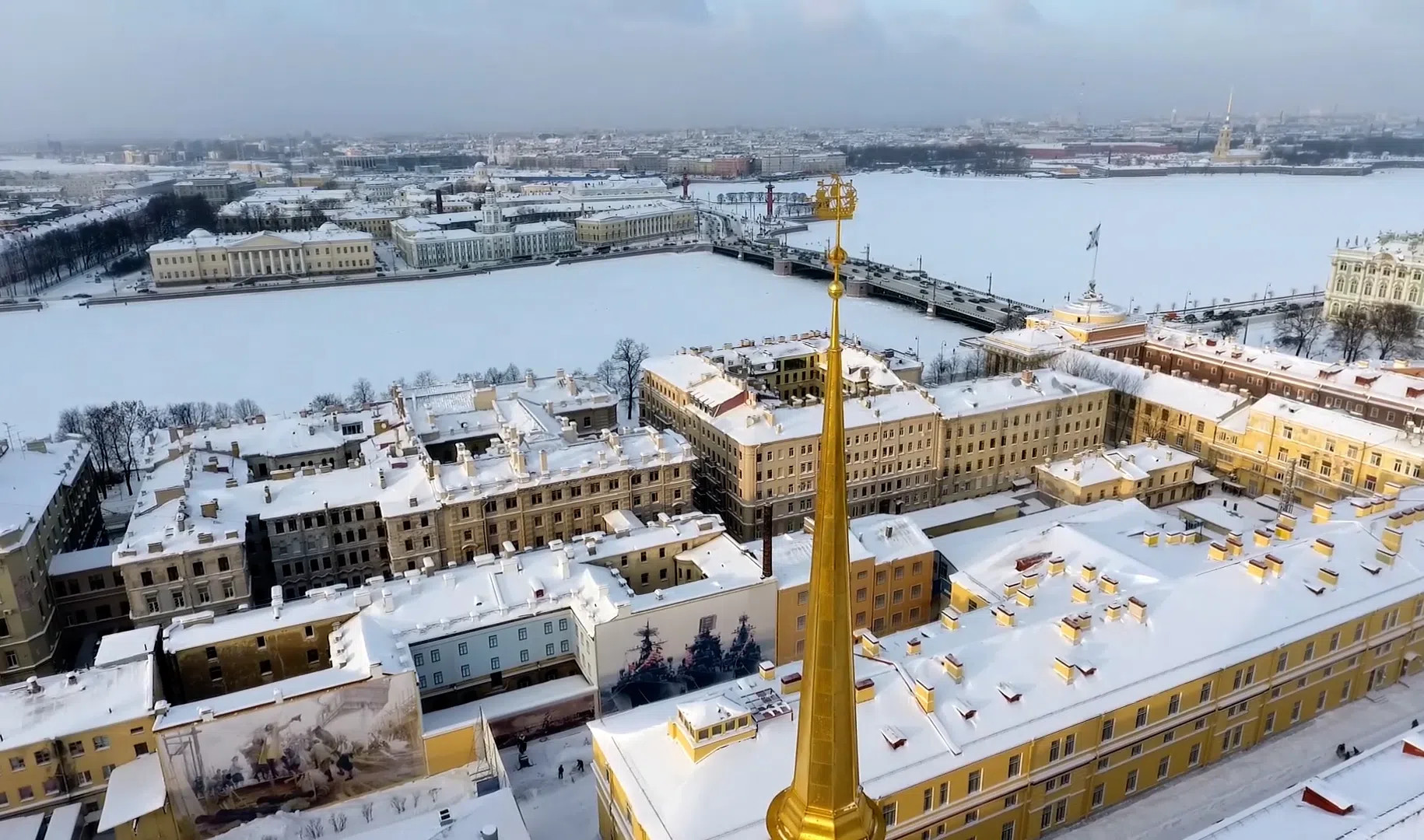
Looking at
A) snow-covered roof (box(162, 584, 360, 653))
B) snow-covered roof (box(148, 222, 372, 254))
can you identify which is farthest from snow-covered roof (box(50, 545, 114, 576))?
snow-covered roof (box(148, 222, 372, 254))

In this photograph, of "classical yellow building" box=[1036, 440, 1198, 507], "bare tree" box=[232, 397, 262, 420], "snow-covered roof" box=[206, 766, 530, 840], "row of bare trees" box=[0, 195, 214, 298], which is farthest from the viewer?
"row of bare trees" box=[0, 195, 214, 298]

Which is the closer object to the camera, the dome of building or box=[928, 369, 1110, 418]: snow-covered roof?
box=[928, 369, 1110, 418]: snow-covered roof

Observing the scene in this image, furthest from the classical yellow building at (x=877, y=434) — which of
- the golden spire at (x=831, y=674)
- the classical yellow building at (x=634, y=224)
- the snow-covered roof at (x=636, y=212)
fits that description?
the snow-covered roof at (x=636, y=212)

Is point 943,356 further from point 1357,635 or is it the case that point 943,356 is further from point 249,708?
point 249,708

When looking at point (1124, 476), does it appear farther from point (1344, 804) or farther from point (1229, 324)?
point (1229, 324)

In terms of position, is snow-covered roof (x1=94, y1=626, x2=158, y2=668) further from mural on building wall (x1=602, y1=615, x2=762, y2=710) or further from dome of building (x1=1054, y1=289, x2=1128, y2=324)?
dome of building (x1=1054, y1=289, x2=1128, y2=324)

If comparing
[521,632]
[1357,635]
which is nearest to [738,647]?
[521,632]
